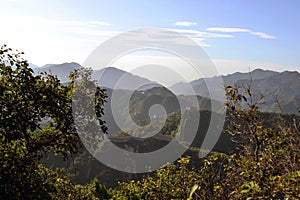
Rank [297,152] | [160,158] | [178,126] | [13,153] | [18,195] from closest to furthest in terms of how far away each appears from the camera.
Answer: [297,152] → [18,195] → [13,153] → [160,158] → [178,126]

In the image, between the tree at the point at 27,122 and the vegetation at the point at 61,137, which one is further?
the tree at the point at 27,122

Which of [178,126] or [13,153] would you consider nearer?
[13,153]

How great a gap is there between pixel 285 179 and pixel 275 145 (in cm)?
372

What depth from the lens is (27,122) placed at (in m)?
9.02

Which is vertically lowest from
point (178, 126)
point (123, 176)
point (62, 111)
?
point (123, 176)

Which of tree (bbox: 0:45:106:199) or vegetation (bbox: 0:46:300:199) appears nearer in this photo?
vegetation (bbox: 0:46:300:199)

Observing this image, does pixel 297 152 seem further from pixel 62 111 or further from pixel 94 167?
pixel 94 167

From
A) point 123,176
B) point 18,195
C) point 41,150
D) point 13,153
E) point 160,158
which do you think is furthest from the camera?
point 160,158

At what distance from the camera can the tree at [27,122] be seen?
8.44 metres

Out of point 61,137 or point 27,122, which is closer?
point 27,122

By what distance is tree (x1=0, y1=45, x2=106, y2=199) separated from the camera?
8.44 meters

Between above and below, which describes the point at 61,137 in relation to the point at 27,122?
below

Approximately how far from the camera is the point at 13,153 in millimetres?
8836

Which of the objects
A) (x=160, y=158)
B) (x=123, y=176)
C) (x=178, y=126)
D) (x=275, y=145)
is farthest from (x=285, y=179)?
(x=178, y=126)
